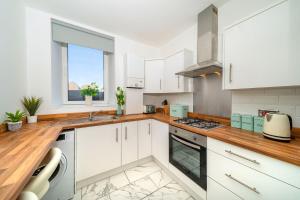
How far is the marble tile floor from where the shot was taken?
1450 millimetres

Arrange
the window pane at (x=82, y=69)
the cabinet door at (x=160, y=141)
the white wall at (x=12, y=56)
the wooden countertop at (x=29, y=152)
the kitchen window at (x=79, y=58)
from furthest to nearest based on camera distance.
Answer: the window pane at (x=82, y=69), the kitchen window at (x=79, y=58), the cabinet door at (x=160, y=141), the white wall at (x=12, y=56), the wooden countertop at (x=29, y=152)

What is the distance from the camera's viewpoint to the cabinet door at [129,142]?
6.16 feet

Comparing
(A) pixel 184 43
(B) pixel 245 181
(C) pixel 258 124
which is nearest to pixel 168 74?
(A) pixel 184 43

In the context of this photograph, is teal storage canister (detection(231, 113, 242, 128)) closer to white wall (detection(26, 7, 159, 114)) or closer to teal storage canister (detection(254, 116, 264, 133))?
teal storage canister (detection(254, 116, 264, 133))

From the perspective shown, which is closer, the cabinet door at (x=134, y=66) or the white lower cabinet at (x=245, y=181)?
the white lower cabinet at (x=245, y=181)

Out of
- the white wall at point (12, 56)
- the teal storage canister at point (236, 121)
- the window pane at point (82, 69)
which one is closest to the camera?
the white wall at point (12, 56)

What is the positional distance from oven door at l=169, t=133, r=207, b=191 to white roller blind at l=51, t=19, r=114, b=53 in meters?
1.99

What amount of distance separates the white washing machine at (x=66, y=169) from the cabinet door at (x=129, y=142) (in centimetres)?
67

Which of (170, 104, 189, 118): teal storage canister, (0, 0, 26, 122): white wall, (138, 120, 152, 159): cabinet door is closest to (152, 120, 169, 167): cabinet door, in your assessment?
(138, 120, 152, 159): cabinet door

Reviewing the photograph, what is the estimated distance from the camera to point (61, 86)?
6.98ft

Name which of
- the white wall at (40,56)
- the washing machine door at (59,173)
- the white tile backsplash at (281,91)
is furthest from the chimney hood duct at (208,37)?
the white wall at (40,56)

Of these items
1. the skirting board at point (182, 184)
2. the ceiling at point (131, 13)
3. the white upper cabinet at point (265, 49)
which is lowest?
the skirting board at point (182, 184)

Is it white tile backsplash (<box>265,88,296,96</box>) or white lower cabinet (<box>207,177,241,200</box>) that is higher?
white tile backsplash (<box>265,88,296,96</box>)

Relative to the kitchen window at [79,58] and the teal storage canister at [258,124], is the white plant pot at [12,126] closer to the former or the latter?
the kitchen window at [79,58]
